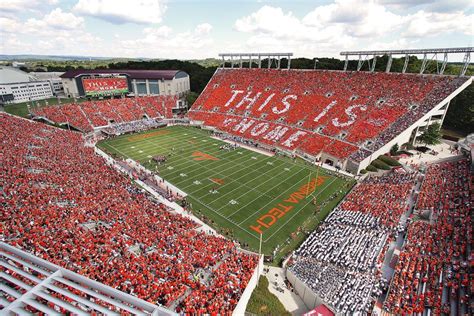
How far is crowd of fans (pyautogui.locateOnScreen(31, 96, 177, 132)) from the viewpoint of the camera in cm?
4634

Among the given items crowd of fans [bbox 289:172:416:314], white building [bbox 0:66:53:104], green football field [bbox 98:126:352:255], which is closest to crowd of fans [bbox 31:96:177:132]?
green football field [bbox 98:126:352:255]

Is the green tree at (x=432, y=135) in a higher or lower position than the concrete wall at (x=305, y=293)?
higher

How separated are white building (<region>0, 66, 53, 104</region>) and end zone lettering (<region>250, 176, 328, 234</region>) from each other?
62.7 metres

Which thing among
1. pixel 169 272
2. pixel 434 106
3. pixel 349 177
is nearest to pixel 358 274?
pixel 169 272

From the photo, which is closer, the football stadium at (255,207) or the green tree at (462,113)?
the football stadium at (255,207)

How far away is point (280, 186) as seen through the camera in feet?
94.1

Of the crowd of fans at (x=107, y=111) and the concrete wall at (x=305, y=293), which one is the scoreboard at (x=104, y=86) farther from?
the concrete wall at (x=305, y=293)

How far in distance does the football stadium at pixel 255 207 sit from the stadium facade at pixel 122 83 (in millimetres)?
5718

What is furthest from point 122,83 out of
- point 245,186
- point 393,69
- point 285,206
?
point 393,69

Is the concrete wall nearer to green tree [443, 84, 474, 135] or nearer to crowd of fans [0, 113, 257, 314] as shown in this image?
crowd of fans [0, 113, 257, 314]

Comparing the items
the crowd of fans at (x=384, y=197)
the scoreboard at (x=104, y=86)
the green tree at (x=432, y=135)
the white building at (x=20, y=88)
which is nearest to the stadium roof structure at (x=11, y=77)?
the white building at (x=20, y=88)

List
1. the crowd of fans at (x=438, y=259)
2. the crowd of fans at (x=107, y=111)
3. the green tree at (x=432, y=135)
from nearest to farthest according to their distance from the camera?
1. the crowd of fans at (x=438, y=259)
2. the green tree at (x=432, y=135)
3. the crowd of fans at (x=107, y=111)

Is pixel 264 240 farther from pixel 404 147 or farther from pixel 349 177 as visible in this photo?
pixel 404 147

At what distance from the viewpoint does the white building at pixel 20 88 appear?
178 ft
